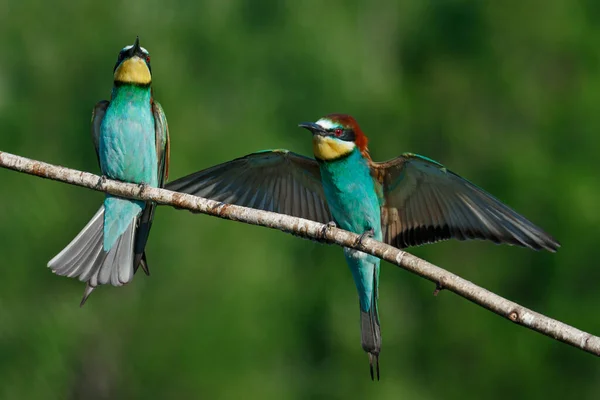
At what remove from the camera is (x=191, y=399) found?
10516mm

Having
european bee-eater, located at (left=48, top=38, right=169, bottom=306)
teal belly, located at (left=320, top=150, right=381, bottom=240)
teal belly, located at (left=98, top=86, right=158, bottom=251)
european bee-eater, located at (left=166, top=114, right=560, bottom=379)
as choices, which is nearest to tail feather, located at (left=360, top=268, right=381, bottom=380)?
european bee-eater, located at (left=166, top=114, right=560, bottom=379)

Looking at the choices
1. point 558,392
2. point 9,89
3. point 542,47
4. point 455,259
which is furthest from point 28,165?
point 542,47

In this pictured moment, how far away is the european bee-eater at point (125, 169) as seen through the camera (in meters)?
4.45

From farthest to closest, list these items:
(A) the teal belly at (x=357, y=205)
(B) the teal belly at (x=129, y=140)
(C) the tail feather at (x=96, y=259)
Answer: (B) the teal belly at (x=129, y=140), (A) the teal belly at (x=357, y=205), (C) the tail feather at (x=96, y=259)

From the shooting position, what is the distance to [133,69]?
15.3 feet

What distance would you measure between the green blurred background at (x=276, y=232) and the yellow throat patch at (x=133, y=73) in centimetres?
506

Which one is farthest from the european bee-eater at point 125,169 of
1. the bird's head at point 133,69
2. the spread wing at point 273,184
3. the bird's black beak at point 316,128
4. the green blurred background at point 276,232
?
the green blurred background at point 276,232

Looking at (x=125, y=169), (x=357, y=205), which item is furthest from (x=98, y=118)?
(x=357, y=205)

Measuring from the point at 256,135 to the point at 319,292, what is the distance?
2685 millimetres

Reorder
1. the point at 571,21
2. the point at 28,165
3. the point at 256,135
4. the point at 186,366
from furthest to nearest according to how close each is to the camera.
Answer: the point at 571,21
the point at 256,135
the point at 186,366
the point at 28,165

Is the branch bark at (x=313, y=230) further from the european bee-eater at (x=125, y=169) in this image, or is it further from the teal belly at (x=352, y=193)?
the teal belly at (x=352, y=193)

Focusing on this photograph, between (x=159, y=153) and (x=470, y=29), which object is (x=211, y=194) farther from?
(x=470, y=29)

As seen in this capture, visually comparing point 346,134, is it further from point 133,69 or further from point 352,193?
point 133,69

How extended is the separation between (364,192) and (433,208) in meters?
0.29
